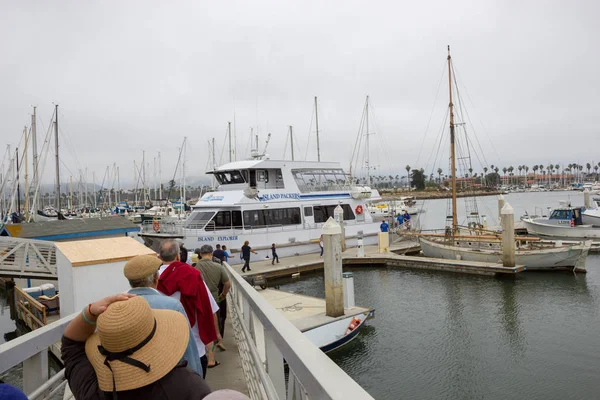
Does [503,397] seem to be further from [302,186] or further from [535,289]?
[302,186]

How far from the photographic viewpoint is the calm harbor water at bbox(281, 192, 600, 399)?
9.55 meters

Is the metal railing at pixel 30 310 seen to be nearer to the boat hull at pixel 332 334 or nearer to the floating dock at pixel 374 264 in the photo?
the boat hull at pixel 332 334

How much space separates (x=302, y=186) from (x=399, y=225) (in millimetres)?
8510

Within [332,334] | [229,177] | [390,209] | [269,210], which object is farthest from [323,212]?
[390,209]

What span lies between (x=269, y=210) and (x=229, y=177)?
3.10 metres

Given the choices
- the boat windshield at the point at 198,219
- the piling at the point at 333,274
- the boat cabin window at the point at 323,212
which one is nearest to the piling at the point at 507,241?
the boat cabin window at the point at 323,212

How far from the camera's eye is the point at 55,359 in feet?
34.9

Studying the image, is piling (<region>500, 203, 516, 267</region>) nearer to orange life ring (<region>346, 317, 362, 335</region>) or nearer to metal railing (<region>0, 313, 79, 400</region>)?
orange life ring (<region>346, 317, 362, 335</region>)

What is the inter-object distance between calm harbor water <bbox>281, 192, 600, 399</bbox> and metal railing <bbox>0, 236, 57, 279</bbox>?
30.8 feet

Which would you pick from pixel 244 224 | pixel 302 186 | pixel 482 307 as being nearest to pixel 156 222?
pixel 244 224

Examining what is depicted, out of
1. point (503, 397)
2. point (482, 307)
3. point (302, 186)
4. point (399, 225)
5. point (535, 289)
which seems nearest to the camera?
point (503, 397)

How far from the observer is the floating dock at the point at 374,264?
1905cm

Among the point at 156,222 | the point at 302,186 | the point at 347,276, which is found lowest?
the point at 347,276

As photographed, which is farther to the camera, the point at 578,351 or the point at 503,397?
the point at 578,351
